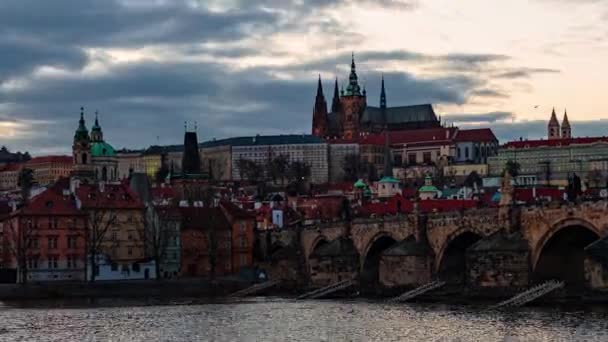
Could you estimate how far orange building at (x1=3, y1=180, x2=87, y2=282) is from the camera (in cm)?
9388

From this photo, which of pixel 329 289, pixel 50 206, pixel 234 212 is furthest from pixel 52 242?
pixel 329 289

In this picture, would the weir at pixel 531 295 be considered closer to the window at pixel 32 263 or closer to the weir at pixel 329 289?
the weir at pixel 329 289

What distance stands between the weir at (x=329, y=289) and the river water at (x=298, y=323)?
29.5 ft

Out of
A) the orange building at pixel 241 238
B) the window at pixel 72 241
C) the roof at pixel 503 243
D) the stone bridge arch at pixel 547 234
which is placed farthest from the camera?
the orange building at pixel 241 238

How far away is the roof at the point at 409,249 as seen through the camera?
81438 mm

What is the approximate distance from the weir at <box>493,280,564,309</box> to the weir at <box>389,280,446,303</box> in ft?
30.7

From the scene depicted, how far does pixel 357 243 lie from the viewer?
93.0 meters

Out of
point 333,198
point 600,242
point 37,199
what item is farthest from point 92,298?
point 333,198

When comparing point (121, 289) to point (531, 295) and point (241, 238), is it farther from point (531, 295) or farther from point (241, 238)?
point (531, 295)

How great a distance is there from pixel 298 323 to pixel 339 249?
29.9 m

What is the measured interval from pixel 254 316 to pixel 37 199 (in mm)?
33974

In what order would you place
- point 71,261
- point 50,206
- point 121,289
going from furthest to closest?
1. point 50,206
2. point 71,261
3. point 121,289

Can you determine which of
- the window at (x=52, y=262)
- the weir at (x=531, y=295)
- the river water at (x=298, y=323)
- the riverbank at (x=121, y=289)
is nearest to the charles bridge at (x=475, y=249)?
the weir at (x=531, y=295)

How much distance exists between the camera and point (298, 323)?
6284 cm
